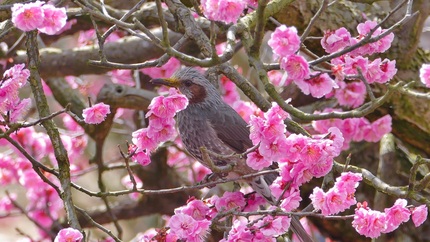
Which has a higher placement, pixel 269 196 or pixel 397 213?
pixel 269 196

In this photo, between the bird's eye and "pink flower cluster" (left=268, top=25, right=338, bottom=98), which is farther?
the bird's eye

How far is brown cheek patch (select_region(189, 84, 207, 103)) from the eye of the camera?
419cm

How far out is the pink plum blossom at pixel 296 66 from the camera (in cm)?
278

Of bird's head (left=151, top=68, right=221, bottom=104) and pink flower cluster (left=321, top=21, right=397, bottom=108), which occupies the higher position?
bird's head (left=151, top=68, right=221, bottom=104)

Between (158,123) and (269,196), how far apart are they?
0.87 meters

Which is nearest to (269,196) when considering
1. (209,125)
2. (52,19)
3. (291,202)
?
(209,125)

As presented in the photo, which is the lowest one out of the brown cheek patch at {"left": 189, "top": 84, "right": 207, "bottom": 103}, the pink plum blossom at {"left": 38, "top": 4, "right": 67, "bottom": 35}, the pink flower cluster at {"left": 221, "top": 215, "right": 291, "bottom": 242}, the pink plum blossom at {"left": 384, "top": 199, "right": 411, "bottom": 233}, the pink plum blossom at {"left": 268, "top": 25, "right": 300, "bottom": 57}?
the pink plum blossom at {"left": 384, "top": 199, "right": 411, "bottom": 233}

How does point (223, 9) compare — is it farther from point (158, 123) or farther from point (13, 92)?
point (13, 92)

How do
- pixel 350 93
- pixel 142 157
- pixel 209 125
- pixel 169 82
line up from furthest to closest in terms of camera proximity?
1. pixel 350 93
2. pixel 209 125
3. pixel 169 82
4. pixel 142 157

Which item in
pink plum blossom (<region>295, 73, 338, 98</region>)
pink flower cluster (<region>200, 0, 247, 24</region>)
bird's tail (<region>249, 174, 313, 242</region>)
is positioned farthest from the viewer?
bird's tail (<region>249, 174, 313, 242</region>)

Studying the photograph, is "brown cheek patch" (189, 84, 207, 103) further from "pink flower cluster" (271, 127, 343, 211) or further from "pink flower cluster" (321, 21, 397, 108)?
"pink flower cluster" (271, 127, 343, 211)

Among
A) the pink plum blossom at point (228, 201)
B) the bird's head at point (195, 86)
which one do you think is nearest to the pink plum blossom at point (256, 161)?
the pink plum blossom at point (228, 201)

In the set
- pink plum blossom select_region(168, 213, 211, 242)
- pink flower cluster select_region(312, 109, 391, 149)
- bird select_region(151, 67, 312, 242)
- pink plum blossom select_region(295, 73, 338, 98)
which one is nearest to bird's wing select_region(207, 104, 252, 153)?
bird select_region(151, 67, 312, 242)

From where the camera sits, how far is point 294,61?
9.14 feet
